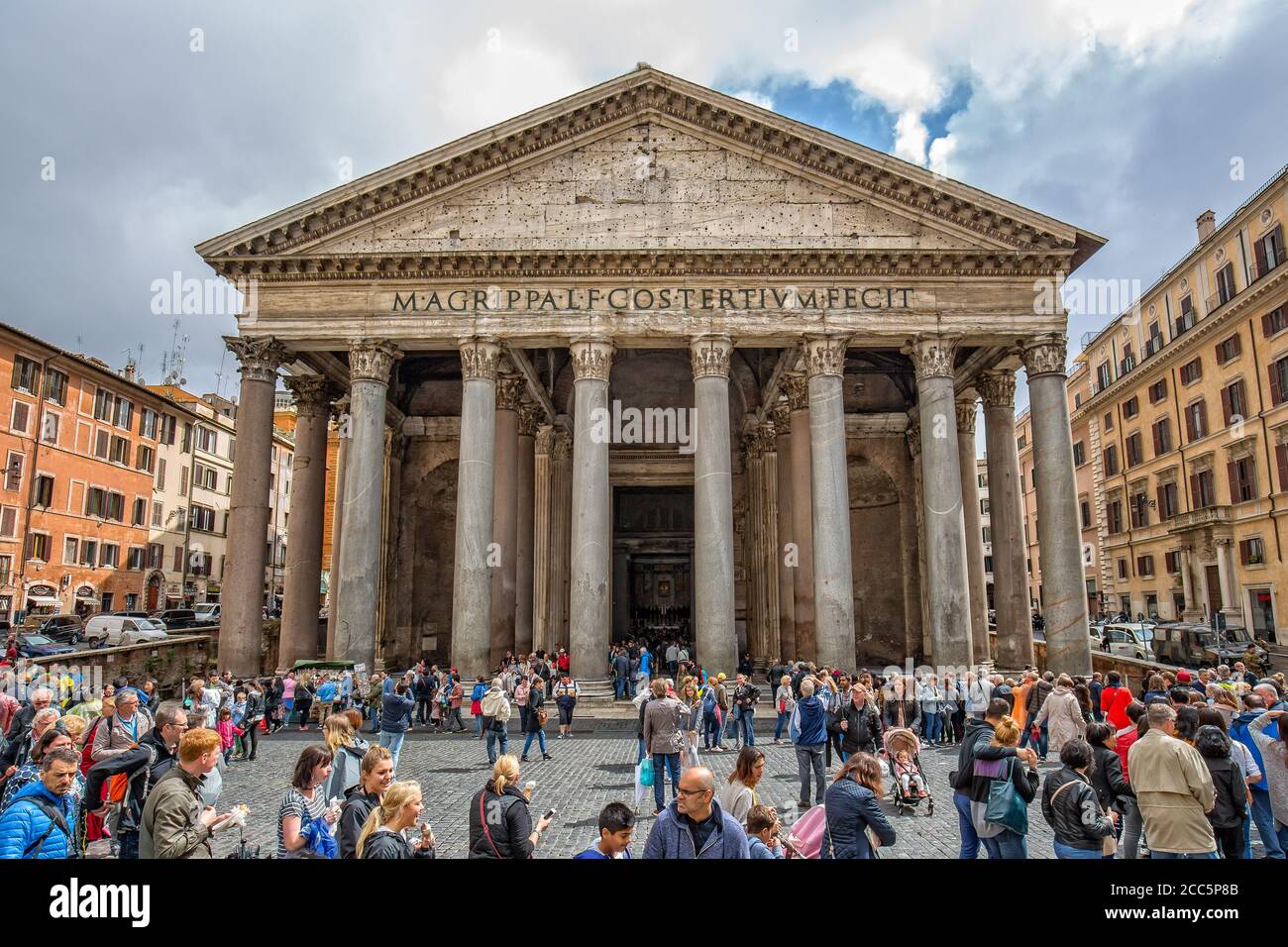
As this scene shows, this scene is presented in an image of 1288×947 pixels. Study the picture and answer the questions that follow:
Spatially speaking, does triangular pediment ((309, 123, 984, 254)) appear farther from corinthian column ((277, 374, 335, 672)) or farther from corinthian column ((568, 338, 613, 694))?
corinthian column ((277, 374, 335, 672))

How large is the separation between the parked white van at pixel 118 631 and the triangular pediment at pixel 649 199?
14298 mm

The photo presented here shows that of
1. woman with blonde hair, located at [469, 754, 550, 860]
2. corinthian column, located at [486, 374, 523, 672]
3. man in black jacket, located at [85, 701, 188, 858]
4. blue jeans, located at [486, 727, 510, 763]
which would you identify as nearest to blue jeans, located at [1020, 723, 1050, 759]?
blue jeans, located at [486, 727, 510, 763]

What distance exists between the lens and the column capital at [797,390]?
19797mm

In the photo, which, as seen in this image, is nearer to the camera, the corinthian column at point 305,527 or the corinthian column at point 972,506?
the corinthian column at point 305,527

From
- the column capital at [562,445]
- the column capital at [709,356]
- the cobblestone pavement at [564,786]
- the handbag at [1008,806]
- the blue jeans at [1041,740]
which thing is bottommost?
the cobblestone pavement at [564,786]

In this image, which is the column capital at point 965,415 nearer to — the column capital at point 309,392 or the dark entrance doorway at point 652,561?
the dark entrance doorway at point 652,561

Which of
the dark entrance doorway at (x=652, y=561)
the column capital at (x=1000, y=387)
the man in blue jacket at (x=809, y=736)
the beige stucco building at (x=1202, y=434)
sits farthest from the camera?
the beige stucco building at (x=1202, y=434)

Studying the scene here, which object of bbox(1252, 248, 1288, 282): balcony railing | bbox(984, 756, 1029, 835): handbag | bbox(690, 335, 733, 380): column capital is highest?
bbox(1252, 248, 1288, 282): balcony railing

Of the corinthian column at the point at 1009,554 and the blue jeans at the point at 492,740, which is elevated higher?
the corinthian column at the point at 1009,554

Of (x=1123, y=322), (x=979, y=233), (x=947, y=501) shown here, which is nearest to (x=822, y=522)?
(x=947, y=501)

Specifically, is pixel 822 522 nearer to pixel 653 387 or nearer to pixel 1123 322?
pixel 653 387

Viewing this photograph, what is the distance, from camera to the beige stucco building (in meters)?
27.3

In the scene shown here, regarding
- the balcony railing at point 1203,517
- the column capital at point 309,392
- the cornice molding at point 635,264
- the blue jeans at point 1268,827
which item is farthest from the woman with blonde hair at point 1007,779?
the balcony railing at point 1203,517

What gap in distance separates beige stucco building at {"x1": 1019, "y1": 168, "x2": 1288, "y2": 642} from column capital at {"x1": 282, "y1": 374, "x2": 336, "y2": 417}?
99.8 feet
